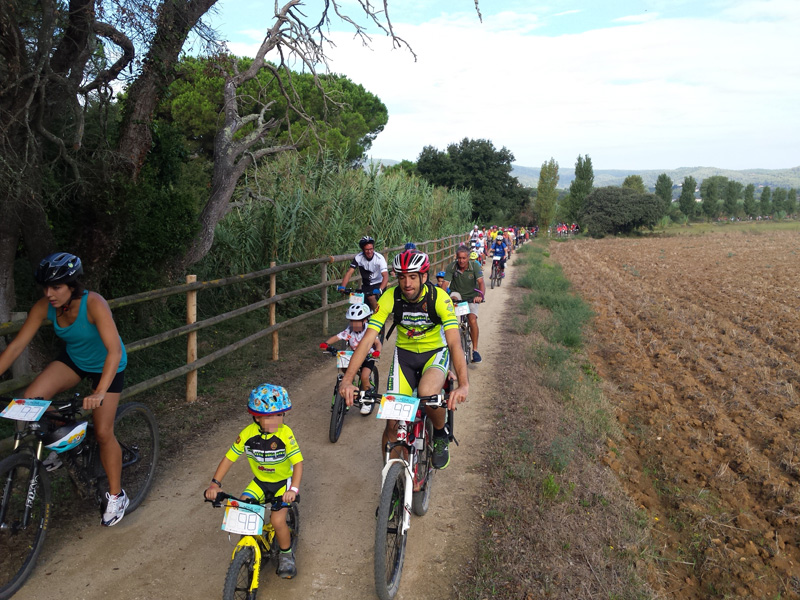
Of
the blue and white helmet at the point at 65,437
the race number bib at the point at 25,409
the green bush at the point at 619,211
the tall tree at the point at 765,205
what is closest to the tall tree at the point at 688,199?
the tall tree at the point at 765,205

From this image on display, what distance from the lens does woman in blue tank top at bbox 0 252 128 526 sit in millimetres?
3656

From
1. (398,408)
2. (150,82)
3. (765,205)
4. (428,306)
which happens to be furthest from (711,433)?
(765,205)

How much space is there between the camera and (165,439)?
19.1ft

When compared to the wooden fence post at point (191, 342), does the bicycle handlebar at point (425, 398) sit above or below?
above

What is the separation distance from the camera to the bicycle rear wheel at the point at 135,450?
177 inches

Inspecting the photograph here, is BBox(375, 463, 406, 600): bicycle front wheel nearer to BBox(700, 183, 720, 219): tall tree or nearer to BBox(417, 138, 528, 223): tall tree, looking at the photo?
BBox(417, 138, 528, 223): tall tree

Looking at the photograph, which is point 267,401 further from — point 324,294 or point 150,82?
point 324,294

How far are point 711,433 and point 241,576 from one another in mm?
6096

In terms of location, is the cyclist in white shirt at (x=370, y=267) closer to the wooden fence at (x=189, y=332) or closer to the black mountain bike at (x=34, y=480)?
the wooden fence at (x=189, y=332)

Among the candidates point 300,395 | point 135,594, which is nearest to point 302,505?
point 135,594

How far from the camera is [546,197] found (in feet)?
223

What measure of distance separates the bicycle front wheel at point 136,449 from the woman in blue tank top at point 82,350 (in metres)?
0.30

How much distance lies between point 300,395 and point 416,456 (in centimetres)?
373

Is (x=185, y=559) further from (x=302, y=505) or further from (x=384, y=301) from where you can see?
(x=384, y=301)
